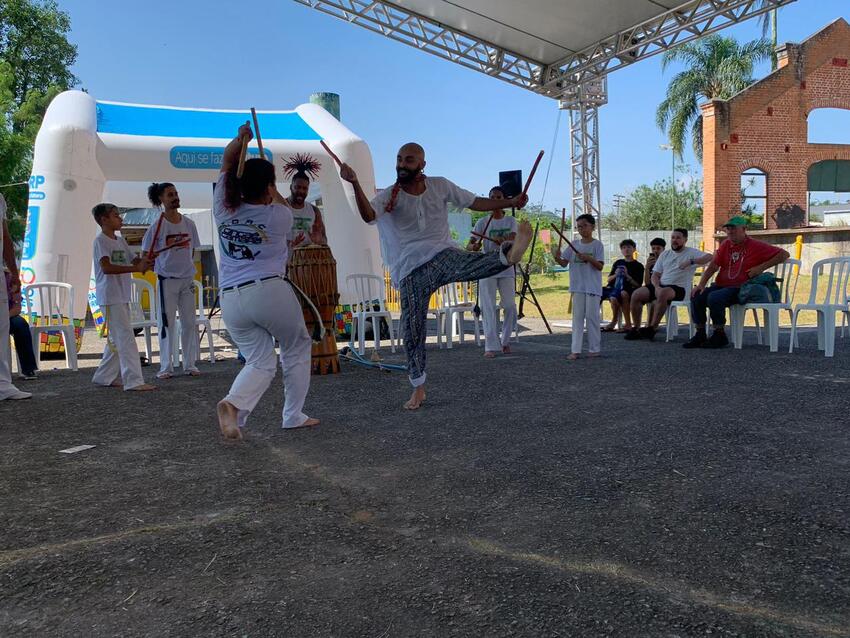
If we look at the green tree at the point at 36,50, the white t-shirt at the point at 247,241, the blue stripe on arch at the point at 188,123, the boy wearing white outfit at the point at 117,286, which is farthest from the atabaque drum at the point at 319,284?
the green tree at the point at 36,50

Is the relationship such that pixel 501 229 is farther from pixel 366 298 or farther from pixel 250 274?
pixel 250 274

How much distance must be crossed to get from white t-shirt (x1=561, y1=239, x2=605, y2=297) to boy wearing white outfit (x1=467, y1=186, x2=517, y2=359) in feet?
2.73

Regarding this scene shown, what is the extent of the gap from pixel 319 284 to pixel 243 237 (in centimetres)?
319

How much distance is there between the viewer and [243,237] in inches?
162

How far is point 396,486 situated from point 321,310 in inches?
164

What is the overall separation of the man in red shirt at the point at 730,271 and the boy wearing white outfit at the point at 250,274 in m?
5.79

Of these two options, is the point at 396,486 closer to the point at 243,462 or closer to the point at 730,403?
the point at 243,462

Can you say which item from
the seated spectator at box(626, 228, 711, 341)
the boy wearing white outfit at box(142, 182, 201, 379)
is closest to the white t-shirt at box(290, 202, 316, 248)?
the boy wearing white outfit at box(142, 182, 201, 379)

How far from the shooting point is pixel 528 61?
14.8 metres

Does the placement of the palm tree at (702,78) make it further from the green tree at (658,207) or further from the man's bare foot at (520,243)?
the man's bare foot at (520,243)

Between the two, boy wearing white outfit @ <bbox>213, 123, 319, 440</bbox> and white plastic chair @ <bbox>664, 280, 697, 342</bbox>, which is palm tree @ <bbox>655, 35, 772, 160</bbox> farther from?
boy wearing white outfit @ <bbox>213, 123, 319, 440</bbox>

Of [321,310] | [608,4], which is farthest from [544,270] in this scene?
[321,310]

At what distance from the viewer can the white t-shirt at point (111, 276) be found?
632cm

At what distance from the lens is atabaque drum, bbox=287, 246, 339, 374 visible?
725cm
